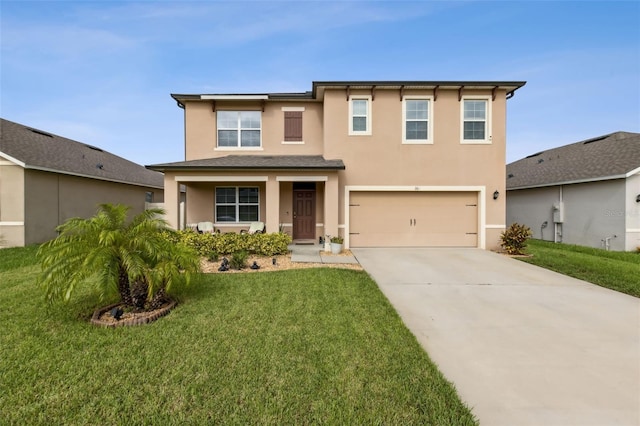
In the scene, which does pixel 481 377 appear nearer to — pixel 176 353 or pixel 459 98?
pixel 176 353

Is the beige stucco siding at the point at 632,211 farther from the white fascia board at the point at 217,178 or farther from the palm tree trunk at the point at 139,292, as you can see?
the palm tree trunk at the point at 139,292

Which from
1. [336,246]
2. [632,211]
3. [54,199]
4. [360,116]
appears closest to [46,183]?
[54,199]

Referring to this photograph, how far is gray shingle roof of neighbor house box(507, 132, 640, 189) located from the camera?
37.0 ft

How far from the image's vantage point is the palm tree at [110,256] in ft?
12.6

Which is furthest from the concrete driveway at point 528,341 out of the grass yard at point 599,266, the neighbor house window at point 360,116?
the neighbor house window at point 360,116

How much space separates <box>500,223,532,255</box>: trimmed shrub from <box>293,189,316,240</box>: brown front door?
7317 mm

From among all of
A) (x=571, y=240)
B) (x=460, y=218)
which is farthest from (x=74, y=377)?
(x=571, y=240)

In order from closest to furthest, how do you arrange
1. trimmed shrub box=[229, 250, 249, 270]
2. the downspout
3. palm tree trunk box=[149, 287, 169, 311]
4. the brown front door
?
palm tree trunk box=[149, 287, 169, 311] → trimmed shrub box=[229, 250, 249, 270] → the brown front door → the downspout

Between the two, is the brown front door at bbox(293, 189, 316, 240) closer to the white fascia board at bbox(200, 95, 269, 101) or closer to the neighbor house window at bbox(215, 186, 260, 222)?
the neighbor house window at bbox(215, 186, 260, 222)

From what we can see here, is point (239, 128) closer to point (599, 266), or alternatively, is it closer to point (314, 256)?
point (314, 256)

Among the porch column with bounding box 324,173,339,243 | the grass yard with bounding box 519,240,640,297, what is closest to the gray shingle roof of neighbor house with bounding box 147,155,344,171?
the porch column with bounding box 324,173,339,243

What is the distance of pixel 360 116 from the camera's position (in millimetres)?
10672

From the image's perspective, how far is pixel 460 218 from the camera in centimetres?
1088

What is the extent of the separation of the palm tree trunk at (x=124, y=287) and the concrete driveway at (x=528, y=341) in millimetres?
4516
